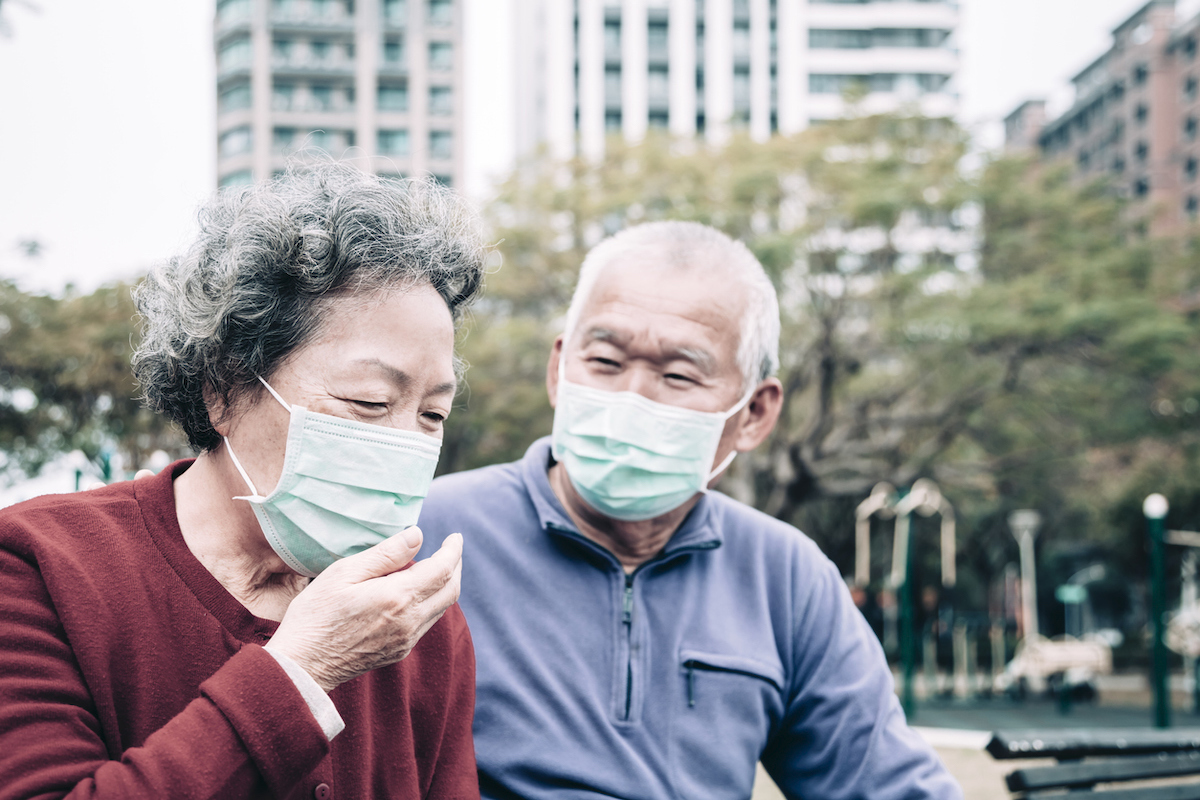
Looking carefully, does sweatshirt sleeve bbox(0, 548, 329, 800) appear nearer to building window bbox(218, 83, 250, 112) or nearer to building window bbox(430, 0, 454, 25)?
building window bbox(218, 83, 250, 112)

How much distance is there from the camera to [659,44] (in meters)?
56.4

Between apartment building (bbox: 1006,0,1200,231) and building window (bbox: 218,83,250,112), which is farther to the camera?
building window (bbox: 218,83,250,112)

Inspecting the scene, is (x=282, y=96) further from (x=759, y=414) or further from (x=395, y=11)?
(x=759, y=414)

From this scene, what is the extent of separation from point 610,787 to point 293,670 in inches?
43.1

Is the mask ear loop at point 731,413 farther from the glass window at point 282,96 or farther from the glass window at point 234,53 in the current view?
the glass window at point 234,53

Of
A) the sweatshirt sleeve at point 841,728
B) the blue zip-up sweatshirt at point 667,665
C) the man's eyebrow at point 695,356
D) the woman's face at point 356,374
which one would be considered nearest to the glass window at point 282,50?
the man's eyebrow at point 695,356

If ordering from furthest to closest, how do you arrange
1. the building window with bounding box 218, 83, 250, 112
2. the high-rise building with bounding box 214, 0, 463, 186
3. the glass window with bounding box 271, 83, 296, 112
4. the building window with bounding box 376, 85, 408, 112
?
the building window with bounding box 376, 85, 408, 112 → the glass window with bounding box 271, 83, 296, 112 → the high-rise building with bounding box 214, 0, 463, 186 → the building window with bounding box 218, 83, 250, 112

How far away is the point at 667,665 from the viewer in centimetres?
243

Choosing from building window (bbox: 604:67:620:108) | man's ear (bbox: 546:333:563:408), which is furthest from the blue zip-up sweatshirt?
building window (bbox: 604:67:620:108)

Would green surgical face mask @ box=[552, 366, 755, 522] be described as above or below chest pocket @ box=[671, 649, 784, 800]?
above

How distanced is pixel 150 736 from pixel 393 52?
56.0 metres

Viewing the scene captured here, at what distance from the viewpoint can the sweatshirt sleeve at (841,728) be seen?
246cm

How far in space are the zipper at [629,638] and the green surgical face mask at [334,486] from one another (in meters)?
0.86

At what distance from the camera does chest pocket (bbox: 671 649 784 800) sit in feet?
7.78
